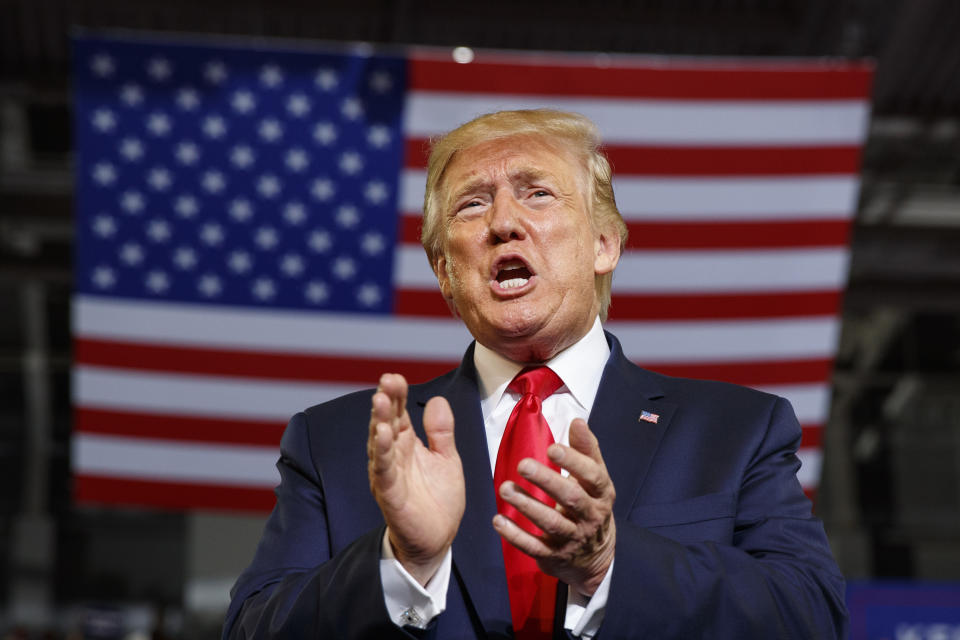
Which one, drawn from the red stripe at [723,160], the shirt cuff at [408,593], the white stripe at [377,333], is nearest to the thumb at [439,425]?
the shirt cuff at [408,593]

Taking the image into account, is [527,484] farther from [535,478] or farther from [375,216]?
[375,216]

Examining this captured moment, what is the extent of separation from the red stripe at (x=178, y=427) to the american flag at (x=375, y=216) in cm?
6

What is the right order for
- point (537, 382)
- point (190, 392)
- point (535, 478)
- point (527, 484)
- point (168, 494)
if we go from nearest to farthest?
1. point (535, 478)
2. point (527, 484)
3. point (537, 382)
4. point (190, 392)
5. point (168, 494)

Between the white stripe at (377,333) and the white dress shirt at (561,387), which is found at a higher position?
the white dress shirt at (561,387)

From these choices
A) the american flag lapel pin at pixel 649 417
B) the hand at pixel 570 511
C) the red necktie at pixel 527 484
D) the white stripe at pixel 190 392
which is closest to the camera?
the hand at pixel 570 511

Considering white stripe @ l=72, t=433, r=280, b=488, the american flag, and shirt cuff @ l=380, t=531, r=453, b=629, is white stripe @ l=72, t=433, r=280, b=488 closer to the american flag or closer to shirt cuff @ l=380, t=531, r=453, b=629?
the american flag

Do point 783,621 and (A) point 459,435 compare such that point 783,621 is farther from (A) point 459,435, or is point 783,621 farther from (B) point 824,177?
(B) point 824,177

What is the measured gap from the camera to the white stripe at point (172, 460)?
16.5ft

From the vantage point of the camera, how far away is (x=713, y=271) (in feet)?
16.0

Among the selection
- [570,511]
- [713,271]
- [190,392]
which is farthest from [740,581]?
[190,392]

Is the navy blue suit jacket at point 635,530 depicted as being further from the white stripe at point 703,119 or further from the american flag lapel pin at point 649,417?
the white stripe at point 703,119

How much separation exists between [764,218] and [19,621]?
7.98m

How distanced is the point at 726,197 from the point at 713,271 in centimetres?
33

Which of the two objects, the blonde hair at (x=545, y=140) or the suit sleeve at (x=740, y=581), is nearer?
the suit sleeve at (x=740, y=581)
